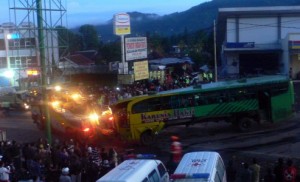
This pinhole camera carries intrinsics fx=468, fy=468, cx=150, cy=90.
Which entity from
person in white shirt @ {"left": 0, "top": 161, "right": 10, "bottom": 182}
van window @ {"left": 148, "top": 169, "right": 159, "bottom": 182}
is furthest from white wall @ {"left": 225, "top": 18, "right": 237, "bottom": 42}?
van window @ {"left": 148, "top": 169, "right": 159, "bottom": 182}

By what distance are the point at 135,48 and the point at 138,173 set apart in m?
30.6

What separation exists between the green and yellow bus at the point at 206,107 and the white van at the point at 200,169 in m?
9.95

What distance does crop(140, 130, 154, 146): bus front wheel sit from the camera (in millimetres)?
21481

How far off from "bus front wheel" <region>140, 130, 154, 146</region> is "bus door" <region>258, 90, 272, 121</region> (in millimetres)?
5655

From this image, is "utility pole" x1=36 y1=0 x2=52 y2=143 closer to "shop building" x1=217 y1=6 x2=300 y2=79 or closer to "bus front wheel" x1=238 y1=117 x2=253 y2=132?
"bus front wheel" x1=238 y1=117 x2=253 y2=132

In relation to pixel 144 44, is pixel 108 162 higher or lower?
lower

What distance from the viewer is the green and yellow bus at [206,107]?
21359mm

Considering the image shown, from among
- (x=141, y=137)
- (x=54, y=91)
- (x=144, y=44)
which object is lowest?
(x=141, y=137)

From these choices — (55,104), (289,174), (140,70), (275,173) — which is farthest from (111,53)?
(289,174)

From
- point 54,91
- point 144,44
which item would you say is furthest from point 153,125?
point 144,44

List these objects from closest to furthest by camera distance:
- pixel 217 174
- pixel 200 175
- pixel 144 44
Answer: pixel 200 175, pixel 217 174, pixel 144 44

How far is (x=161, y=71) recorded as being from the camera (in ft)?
154

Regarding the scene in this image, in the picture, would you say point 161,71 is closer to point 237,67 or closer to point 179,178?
point 237,67

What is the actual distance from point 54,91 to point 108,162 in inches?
460
